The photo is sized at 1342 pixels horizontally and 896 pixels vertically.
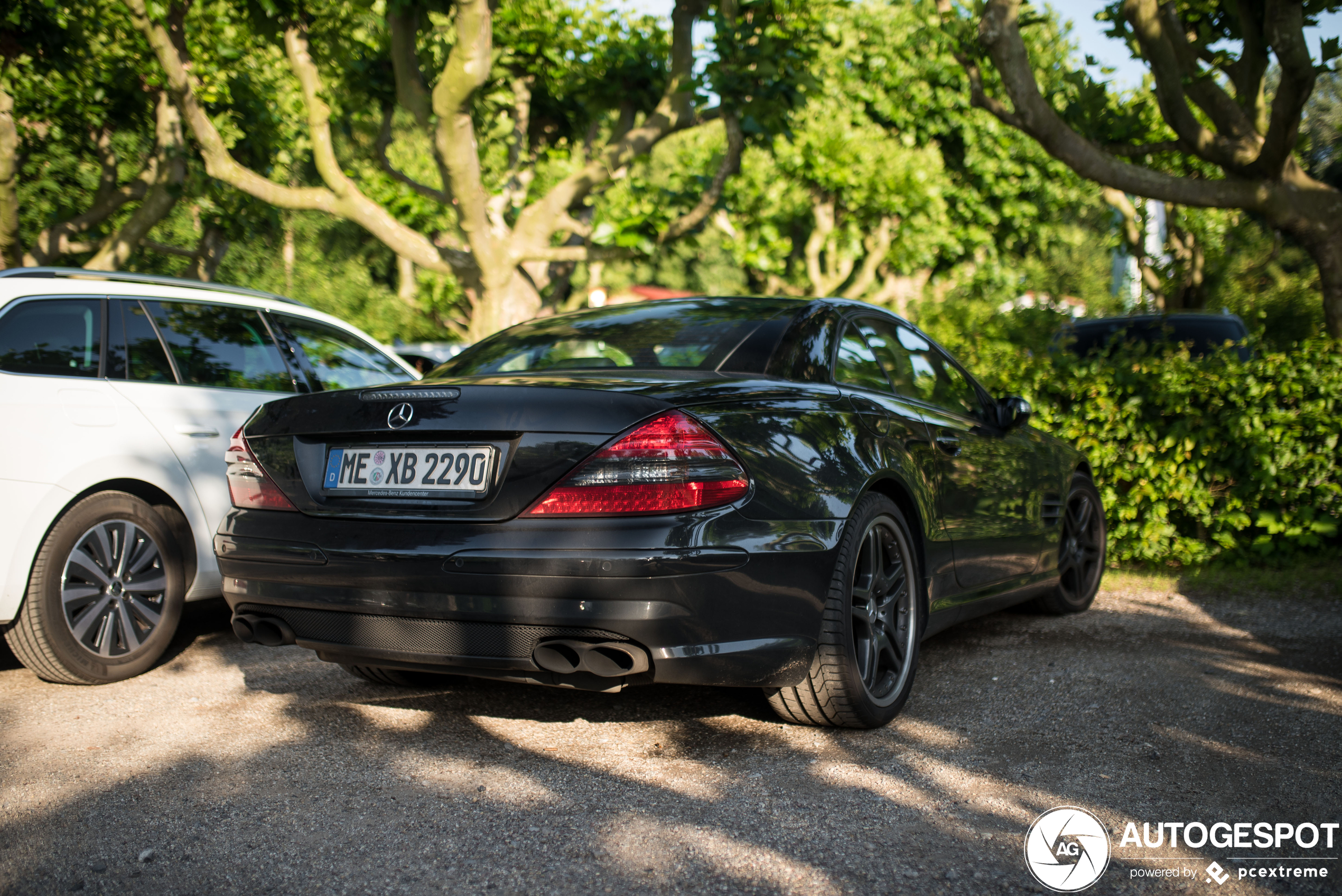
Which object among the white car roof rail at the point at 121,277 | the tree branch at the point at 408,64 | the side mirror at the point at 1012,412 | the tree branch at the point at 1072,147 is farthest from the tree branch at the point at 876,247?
the white car roof rail at the point at 121,277

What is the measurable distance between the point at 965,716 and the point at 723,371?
1.45 metres

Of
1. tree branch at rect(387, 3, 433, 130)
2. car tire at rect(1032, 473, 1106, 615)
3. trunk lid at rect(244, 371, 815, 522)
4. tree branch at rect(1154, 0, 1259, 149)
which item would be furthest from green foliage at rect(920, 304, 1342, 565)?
tree branch at rect(387, 3, 433, 130)

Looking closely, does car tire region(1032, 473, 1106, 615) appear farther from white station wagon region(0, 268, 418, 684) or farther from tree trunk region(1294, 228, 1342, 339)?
white station wagon region(0, 268, 418, 684)

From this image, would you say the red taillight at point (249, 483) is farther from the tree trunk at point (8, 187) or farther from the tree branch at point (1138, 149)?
the tree trunk at point (8, 187)

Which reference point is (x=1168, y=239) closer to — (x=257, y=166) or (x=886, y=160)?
(x=886, y=160)

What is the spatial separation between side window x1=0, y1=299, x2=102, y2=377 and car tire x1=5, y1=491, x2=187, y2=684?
20.8 inches

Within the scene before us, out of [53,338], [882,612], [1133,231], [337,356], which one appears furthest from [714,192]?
[1133,231]

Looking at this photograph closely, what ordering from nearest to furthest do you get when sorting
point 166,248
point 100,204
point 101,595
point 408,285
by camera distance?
point 101,595
point 100,204
point 166,248
point 408,285

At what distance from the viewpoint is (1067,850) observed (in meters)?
2.68

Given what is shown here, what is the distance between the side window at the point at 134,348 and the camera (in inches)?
183

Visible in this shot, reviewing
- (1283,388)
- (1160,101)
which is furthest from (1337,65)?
(1283,388)

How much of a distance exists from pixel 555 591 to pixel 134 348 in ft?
9.32

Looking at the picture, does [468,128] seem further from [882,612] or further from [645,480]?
[645,480]

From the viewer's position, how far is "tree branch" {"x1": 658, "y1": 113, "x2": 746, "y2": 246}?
9961 mm
